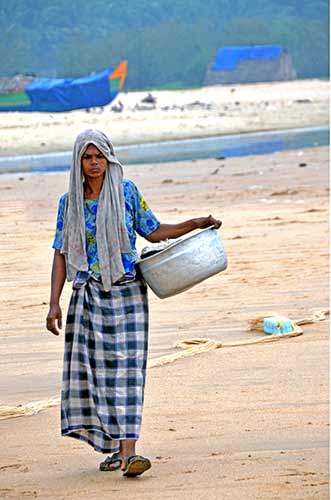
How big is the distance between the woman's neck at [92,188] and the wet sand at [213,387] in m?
0.98

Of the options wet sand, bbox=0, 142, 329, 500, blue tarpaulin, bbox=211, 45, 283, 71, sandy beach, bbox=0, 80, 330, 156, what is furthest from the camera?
blue tarpaulin, bbox=211, 45, 283, 71

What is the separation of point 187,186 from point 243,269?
23.7ft

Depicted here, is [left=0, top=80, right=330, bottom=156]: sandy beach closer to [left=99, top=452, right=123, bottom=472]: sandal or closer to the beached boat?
the beached boat

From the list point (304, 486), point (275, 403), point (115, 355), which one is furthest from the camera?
point (275, 403)

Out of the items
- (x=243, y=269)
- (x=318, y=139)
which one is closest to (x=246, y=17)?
(x=318, y=139)

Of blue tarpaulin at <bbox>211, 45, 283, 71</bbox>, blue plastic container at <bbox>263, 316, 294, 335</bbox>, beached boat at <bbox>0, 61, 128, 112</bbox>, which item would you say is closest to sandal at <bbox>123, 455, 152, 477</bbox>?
blue plastic container at <bbox>263, 316, 294, 335</bbox>

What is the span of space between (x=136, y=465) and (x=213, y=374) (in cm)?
158

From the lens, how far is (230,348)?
631 cm

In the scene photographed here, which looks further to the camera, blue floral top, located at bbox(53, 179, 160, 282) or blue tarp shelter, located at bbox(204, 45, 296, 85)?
blue tarp shelter, located at bbox(204, 45, 296, 85)

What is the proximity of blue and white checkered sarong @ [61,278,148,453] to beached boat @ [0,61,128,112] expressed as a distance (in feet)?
86.5

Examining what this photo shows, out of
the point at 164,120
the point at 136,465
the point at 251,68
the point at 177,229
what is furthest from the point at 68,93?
the point at 136,465

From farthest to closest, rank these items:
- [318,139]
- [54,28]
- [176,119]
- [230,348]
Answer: [54,28] < [176,119] < [318,139] < [230,348]

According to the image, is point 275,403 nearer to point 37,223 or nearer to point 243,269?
point 243,269

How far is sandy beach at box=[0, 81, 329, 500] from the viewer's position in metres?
4.24
